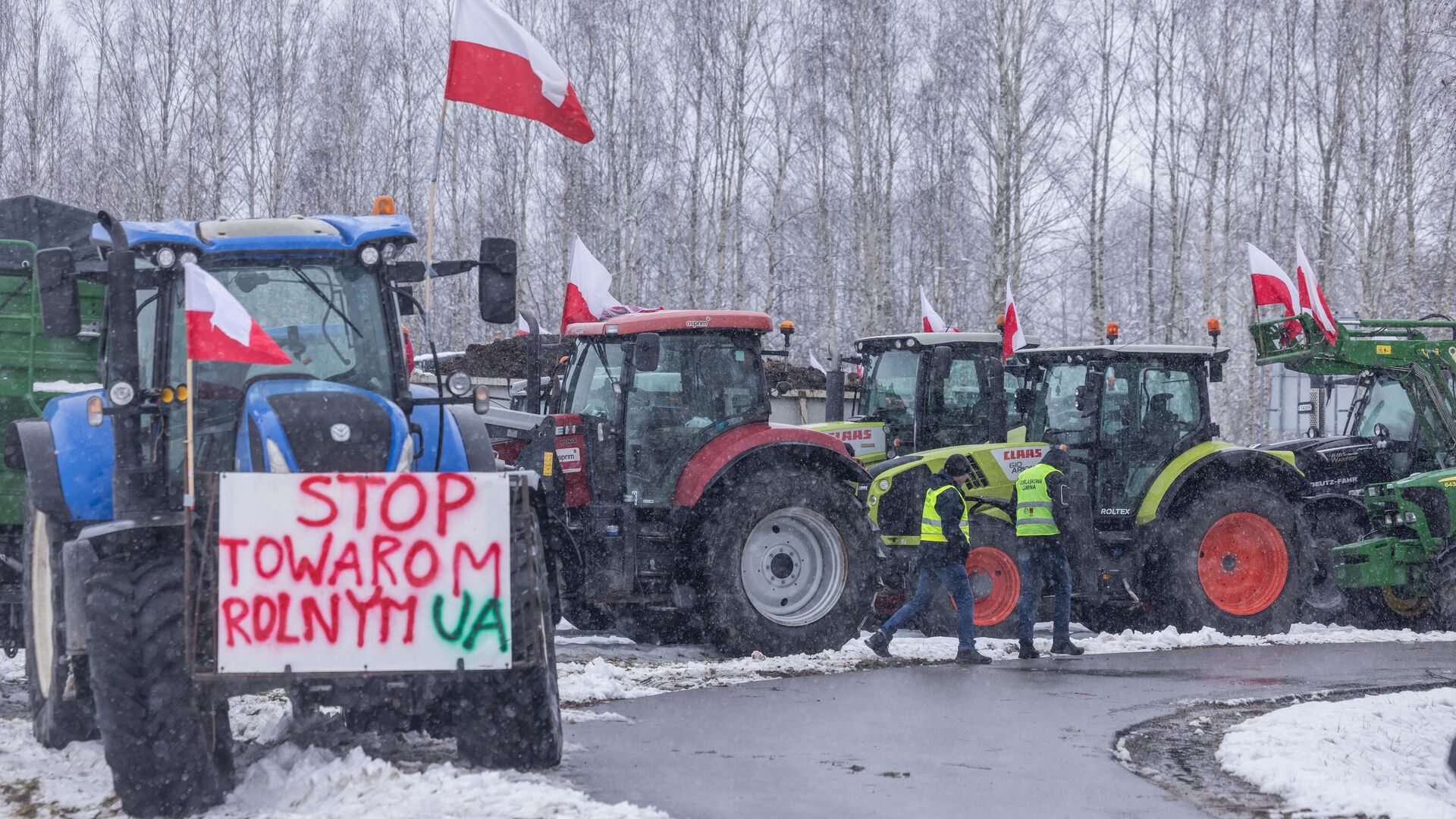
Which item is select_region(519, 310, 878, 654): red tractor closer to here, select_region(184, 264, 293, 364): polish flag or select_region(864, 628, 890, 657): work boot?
select_region(864, 628, 890, 657): work boot

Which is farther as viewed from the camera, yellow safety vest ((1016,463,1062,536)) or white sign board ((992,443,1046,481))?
white sign board ((992,443,1046,481))

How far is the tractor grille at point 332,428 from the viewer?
6.45m

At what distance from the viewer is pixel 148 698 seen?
19.8 feet

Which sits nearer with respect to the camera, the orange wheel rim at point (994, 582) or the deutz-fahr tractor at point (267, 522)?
the deutz-fahr tractor at point (267, 522)

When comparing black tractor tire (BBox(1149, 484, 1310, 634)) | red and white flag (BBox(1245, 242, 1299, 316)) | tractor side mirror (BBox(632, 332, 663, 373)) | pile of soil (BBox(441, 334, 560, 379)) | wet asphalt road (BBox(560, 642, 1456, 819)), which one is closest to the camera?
wet asphalt road (BBox(560, 642, 1456, 819))

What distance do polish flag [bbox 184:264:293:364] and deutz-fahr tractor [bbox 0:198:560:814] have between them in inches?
0.5

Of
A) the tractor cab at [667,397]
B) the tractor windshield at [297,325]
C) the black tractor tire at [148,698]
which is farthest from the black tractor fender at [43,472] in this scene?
the tractor cab at [667,397]

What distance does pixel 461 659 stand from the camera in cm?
623

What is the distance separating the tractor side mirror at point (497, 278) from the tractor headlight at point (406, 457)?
714 mm

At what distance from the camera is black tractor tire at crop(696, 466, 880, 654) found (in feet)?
37.2

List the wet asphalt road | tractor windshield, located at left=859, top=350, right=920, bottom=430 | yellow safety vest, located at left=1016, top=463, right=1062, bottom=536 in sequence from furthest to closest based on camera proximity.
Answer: tractor windshield, located at left=859, top=350, right=920, bottom=430, yellow safety vest, located at left=1016, top=463, right=1062, bottom=536, the wet asphalt road

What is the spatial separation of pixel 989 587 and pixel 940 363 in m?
2.04

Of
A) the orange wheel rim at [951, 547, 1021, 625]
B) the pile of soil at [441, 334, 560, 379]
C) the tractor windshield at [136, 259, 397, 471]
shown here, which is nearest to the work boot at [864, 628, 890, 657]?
the orange wheel rim at [951, 547, 1021, 625]

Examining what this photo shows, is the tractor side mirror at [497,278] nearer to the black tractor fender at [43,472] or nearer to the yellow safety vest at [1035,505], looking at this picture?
the black tractor fender at [43,472]
